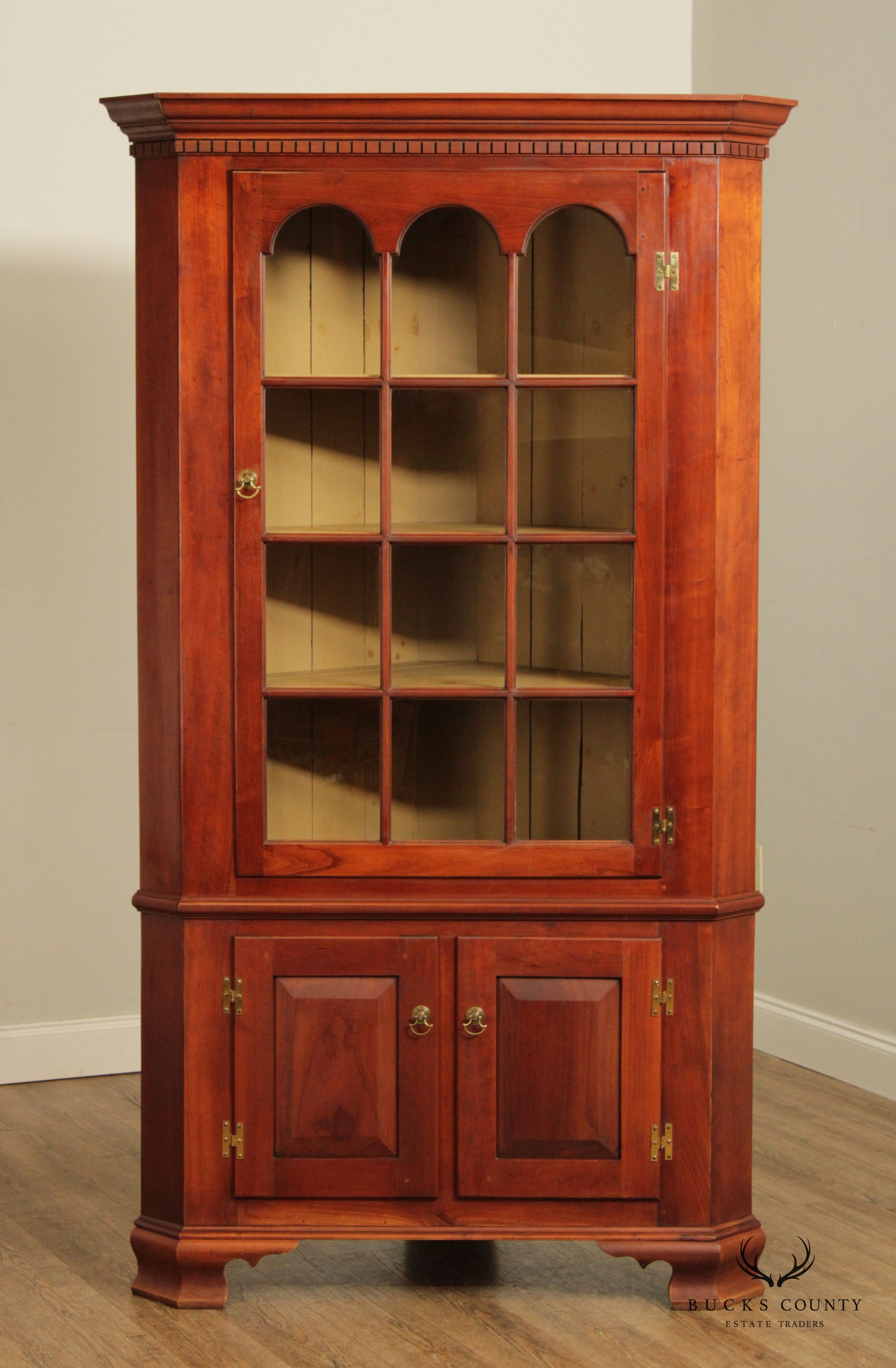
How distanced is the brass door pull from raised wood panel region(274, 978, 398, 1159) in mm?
26

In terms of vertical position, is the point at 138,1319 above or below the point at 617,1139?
below

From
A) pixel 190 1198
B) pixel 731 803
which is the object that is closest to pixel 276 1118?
pixel 190 1198

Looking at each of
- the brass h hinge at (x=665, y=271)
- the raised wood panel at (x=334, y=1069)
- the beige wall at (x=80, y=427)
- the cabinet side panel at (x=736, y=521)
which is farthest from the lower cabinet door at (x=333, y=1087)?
the beige wall at (x=80, y=427)

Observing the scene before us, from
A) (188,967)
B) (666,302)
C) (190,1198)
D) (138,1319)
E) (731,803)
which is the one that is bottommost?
(138,1319)

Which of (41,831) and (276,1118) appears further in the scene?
(41,831)

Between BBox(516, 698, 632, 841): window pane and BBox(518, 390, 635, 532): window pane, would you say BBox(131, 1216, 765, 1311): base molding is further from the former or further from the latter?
BBox(518, 390, 635, 532): window pane

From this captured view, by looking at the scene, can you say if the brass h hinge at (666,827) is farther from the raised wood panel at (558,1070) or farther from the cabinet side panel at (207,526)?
the cabinet side panel at (207,526)

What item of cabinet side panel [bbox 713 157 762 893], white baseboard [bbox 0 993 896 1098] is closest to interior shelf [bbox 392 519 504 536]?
cabinet side panel [bbox 713 157 762 893]

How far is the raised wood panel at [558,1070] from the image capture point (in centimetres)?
254

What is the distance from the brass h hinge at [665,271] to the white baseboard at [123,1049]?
6.60 ft

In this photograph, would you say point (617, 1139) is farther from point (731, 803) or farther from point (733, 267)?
point (733, 267)

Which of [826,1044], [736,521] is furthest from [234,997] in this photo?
[826,1044]

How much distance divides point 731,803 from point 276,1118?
2.96 ft

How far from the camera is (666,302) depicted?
2461 millimetres
